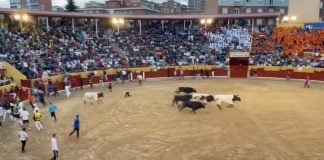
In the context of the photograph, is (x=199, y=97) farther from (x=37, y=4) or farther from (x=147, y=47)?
(x=37, y=4)

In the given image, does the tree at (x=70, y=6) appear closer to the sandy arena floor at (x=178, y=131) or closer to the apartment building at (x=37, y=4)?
the apartment building at (x=37, y=4)

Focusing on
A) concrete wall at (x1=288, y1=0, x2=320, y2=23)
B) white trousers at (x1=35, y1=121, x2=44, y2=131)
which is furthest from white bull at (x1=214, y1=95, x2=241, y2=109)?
concrete wall at (x1=288, y1=0, x2=320, y2=23)

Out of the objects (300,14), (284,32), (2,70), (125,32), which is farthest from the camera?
(300,14)

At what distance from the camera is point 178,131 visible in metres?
16.3

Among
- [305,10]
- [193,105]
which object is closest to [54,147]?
[193,105]

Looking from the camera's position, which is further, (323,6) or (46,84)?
(323,6)

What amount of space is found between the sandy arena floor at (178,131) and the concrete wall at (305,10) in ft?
85.5

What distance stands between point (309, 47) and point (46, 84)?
2897 cm

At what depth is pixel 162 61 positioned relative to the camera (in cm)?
3844

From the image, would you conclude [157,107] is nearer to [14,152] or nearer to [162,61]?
[14,152]

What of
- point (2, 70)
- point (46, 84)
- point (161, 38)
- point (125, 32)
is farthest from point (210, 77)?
point (2, 70)

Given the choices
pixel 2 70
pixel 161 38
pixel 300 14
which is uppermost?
pixel 300 14

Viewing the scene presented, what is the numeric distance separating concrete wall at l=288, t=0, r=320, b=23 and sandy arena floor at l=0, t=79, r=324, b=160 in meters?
26.1

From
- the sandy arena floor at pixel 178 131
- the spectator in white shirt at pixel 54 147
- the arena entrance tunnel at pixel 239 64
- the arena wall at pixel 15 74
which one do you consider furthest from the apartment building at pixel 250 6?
the spectator in white shirt at pixel 54 147
